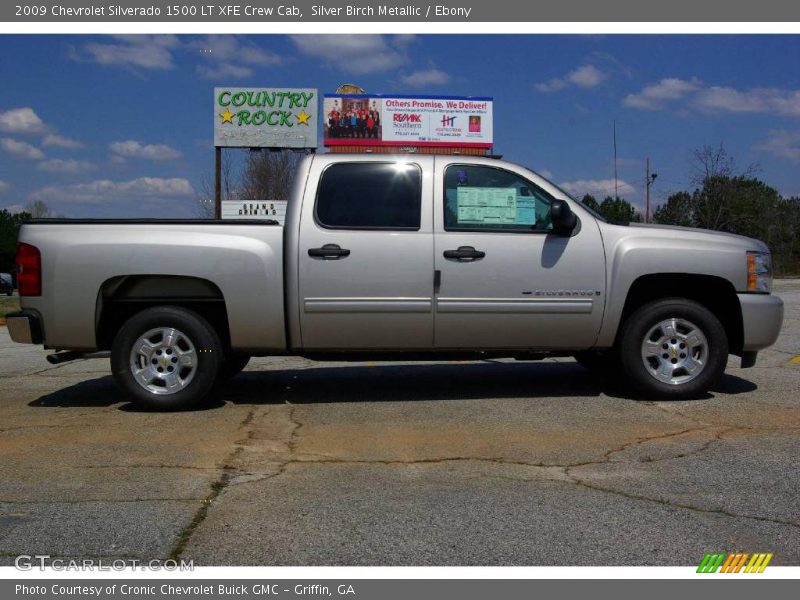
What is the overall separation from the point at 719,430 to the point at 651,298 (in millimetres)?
1378

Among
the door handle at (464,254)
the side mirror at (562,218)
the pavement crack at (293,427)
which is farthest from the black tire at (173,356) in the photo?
the side mirror at (562,218)

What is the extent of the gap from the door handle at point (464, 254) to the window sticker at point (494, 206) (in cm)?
25

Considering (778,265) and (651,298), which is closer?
(651,298)

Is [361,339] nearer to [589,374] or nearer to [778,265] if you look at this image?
[589,374]

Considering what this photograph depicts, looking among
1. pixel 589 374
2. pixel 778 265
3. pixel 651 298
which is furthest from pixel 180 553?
pixel 778 265

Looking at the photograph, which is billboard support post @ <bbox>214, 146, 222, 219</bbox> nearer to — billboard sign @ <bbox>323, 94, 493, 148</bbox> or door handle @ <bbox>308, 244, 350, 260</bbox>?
billboard sign @ <bbox>323, 94, 493, 148</bbox>

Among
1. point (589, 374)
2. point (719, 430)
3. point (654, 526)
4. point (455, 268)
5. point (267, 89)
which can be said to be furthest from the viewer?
point (267, 89)

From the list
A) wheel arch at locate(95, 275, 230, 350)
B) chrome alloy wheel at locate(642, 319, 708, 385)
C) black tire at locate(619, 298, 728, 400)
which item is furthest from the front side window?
wheel arch at locate(95, 275, 230, 350)

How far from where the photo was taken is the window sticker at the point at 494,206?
→ 6355mm

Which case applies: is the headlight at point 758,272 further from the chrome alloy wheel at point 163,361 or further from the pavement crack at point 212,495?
the chrome alloy wheel at point 163,361

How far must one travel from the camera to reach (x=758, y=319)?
639 cm

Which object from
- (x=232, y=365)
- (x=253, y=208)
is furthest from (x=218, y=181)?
(x=232, y=365)

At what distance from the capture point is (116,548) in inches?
141

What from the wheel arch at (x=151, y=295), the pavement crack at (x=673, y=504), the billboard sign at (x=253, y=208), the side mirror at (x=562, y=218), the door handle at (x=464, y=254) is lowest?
the pavement crack at (x=673, y=504)
